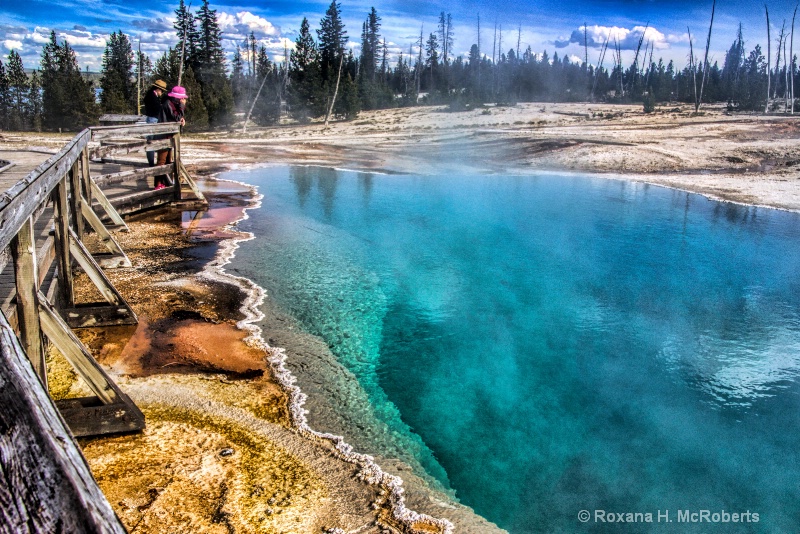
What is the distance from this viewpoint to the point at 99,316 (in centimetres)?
448

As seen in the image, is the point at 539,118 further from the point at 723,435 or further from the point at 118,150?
the point at 723,435

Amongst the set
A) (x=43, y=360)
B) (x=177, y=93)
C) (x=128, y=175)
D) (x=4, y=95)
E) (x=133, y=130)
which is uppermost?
(x=4, y=95)

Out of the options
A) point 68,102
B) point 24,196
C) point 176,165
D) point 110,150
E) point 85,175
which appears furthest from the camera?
point 68,102

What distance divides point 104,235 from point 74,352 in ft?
10.2

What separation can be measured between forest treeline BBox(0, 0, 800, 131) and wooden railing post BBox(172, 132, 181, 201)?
19.7m

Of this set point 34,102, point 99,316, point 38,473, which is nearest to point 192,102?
point 34,102

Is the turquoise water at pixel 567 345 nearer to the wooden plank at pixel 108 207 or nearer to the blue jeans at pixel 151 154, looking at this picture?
the wooden plank at pixel 108 207

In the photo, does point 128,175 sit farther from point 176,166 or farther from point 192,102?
point 192,102

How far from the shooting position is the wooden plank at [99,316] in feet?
14.5

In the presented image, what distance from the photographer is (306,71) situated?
35.6m

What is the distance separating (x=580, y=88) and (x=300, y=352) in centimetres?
5382

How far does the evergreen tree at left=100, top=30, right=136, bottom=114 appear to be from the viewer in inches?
1227

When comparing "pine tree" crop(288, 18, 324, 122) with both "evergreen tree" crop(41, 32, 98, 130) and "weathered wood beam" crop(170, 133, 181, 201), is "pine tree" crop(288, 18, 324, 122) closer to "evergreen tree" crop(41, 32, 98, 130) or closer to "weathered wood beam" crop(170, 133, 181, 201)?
"evergreen tree" crop(41, 32, 98, 130)

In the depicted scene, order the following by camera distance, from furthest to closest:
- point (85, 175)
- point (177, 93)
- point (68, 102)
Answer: point (68, 102) → point (177, 93) → point (85, 175)
